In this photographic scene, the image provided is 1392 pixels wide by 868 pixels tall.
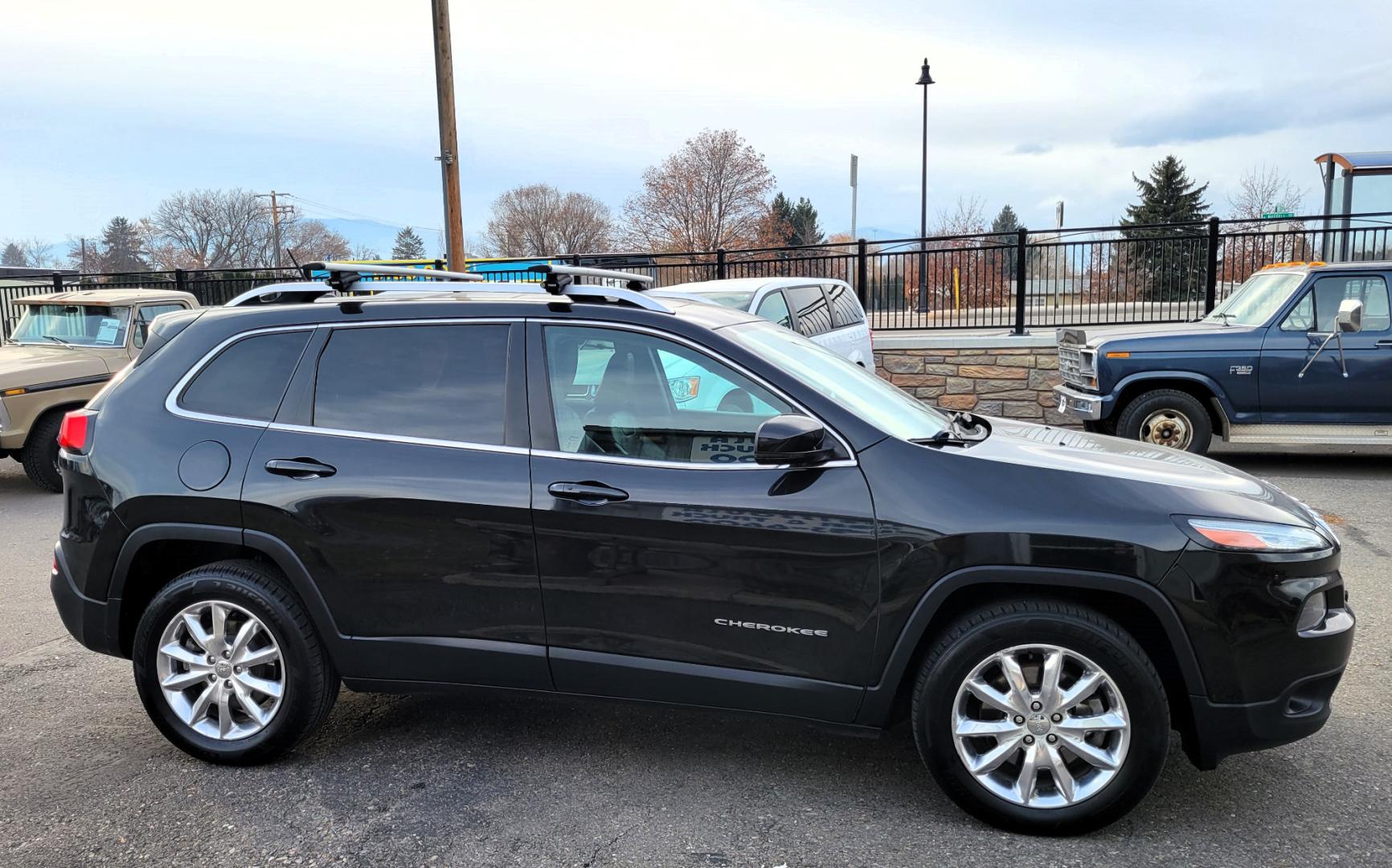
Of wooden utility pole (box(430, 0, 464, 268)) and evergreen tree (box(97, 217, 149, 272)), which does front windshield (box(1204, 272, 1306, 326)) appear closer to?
wooden utility pole (box(430, 0, 464, 268))

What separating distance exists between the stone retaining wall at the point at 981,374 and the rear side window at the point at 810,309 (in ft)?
9.48

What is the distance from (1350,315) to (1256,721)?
6918mm

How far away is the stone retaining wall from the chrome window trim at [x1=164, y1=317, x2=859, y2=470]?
9.41 metres

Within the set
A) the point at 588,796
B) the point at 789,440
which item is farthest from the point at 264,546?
the point at 789,440

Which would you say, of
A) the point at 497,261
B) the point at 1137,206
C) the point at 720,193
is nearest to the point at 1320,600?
the point at 497,261

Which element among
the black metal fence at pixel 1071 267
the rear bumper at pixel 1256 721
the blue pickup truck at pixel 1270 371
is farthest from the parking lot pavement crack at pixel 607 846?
the black metal fence at pixel 1071 267

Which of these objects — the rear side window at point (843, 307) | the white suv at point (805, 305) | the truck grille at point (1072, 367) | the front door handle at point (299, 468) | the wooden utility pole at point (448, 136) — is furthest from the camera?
the wooden utility pole at point (448, 136)

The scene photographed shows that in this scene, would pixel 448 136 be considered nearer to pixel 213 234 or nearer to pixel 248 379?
pixel 248 379

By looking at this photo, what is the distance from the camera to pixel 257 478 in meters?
3.65

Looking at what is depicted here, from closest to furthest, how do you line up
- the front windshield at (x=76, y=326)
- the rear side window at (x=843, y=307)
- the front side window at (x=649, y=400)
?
the front side window at (x=649, y=400)
the front windshield at (x=76, y=326)
the rear side window at (x=843, y=307)

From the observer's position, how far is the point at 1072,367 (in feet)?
33.8

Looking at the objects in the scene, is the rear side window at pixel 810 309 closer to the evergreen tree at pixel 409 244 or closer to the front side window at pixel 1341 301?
the front side window at pixel 1341 301

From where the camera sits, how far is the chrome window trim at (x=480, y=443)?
10.9 feet

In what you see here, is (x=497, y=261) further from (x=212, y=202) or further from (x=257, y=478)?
(x=212, y=202)
